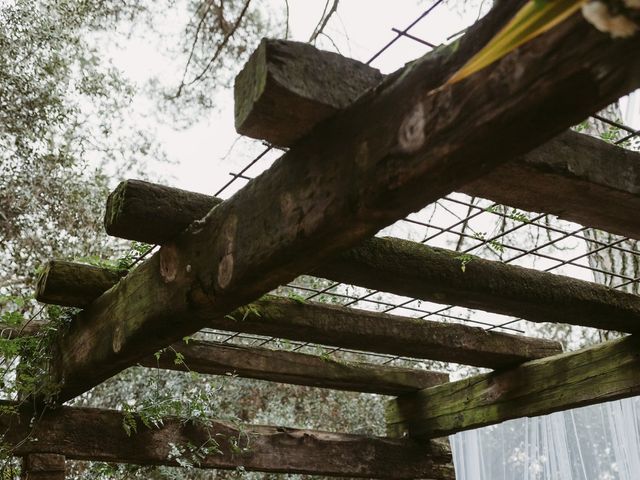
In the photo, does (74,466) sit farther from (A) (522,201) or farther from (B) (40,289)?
(A) (522,201)

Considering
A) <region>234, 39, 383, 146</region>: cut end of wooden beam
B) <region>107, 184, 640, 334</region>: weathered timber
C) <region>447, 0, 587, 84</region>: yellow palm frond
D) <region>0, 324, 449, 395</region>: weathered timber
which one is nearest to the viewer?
<region>447, 0, 587, 84</region>: yellow palm frond

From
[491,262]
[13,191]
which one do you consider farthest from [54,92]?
[491,262]

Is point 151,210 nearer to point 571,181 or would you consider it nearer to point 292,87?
point 292,87

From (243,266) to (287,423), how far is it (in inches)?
208

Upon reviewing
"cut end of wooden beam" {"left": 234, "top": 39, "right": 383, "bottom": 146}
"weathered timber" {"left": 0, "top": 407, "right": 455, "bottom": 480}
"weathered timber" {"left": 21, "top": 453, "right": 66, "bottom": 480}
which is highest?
"cut end of wooden beam" {"left": 234, "top": 39, "right": 383, "bottom": 146}

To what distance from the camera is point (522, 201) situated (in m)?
1.59

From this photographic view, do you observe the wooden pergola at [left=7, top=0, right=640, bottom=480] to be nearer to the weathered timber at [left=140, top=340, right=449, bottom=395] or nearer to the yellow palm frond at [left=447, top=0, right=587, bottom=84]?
the weathered timber at [left=140, top=340, right=449, bottom=395]

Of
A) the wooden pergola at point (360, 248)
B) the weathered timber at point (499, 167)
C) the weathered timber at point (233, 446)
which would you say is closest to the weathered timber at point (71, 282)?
the wooden pergola at point (360, 248)

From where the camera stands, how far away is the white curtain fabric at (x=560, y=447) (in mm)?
4312

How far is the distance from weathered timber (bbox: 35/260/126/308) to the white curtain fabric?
336cm

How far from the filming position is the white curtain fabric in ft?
14.1

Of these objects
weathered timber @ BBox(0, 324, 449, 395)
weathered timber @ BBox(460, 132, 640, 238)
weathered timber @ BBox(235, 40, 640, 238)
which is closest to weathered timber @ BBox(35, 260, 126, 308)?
weathered timber @ BBox(0, 324, 449, 395)

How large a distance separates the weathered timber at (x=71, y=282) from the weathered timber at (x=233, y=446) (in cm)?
92

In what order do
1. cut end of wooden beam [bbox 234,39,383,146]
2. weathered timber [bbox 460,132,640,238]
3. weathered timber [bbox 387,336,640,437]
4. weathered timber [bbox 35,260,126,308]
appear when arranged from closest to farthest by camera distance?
cut end of wooden beam [bbox 234,39,383,146], weathered timber [bbox 460,132,640,238], weathered timber [bbox 35,260,126,308], weathered timber [bbox 387,336,640,437]
